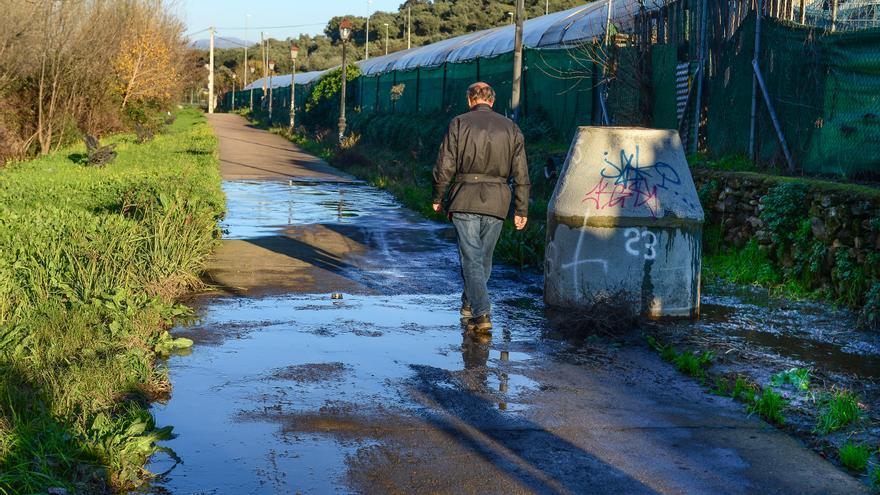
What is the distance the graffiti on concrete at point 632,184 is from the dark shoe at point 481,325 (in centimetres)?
126

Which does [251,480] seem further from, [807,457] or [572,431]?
[807,457]

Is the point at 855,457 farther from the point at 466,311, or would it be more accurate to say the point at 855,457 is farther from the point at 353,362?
the point at 466,311

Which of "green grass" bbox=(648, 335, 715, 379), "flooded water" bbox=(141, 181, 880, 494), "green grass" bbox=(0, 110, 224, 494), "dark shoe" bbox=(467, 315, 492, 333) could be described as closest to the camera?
"green grass" bbox=(0, 110, 224, 494)

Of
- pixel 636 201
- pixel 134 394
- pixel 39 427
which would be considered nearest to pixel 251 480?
pixel 39 427

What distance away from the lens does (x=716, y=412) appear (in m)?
5.73

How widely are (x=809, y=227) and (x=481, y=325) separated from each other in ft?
11.7

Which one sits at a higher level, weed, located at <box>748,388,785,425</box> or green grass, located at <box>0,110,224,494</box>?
green grass, located at <box>0,110,224,494</box>

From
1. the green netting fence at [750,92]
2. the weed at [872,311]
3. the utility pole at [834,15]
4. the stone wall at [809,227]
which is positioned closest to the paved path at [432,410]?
the weed at [872,311]

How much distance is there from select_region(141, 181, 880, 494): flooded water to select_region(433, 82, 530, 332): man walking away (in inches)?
18.6

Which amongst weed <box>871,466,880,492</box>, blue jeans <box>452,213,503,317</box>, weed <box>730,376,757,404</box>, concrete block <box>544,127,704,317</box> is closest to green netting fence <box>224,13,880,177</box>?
concrete block <box>544,127,704,317</box>

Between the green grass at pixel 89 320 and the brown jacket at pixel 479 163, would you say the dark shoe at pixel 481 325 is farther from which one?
the green grass at pixel 89 320

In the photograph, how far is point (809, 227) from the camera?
959cm

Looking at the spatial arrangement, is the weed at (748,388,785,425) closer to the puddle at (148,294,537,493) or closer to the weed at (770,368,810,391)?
the weed at (770,368,810,391)

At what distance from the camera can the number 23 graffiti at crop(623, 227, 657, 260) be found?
8172 millimetres
